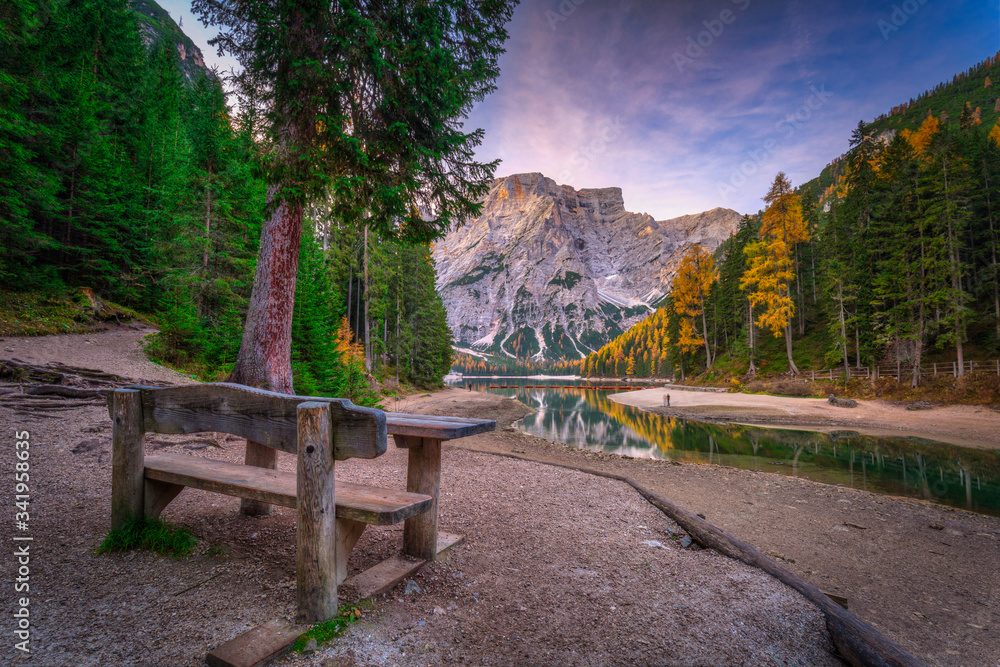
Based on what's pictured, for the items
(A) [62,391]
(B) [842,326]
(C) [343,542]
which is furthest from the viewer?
(B) [842,326]

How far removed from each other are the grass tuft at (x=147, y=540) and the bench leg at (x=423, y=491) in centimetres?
184

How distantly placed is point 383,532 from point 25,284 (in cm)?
1917

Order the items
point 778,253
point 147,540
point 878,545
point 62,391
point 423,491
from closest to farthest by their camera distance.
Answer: point 147,540 → point 423,491 → point 878,545 → point 62,391 → point 778,253

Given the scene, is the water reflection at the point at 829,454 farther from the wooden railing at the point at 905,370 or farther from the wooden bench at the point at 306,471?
the wooden bench at the point at 306,471

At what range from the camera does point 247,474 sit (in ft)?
10.3

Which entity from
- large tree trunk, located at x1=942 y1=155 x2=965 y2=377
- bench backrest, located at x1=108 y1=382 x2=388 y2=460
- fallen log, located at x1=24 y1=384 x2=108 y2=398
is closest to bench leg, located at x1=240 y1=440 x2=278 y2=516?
bench backrest, located at x1=108 y1=382 x2=388 y2=460

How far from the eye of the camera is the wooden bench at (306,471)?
2309mm

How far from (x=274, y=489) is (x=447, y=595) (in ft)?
5.08

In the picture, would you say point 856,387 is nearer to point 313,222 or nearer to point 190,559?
point 190,559

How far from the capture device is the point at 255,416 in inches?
103

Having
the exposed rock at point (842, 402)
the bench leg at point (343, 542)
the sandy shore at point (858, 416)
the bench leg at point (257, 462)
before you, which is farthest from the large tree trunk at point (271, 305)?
the exposed rock at point (842, 402)

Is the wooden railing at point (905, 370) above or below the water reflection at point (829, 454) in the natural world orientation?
above

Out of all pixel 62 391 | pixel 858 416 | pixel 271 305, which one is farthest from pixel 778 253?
pixel 62 391

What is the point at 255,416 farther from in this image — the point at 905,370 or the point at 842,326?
the point at 842,326
